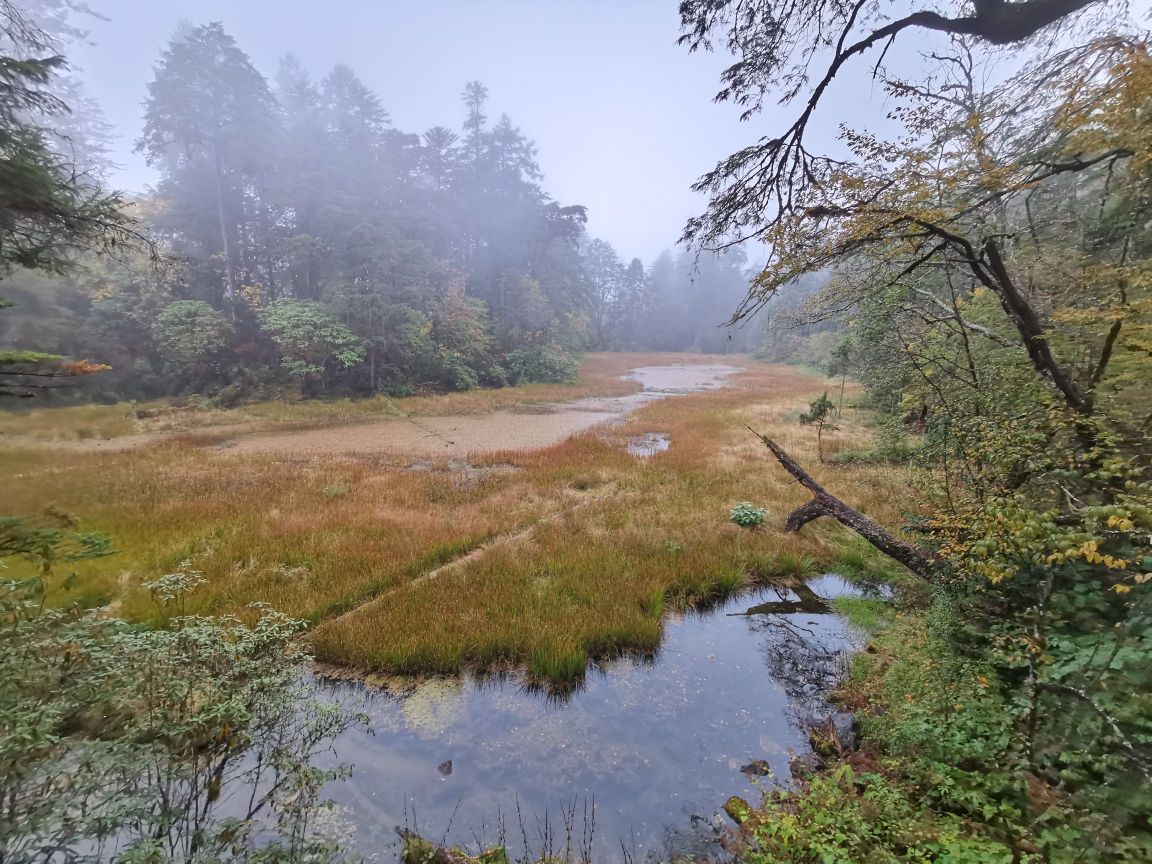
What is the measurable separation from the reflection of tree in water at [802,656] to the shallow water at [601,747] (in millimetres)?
20

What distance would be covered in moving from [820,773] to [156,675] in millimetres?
5132

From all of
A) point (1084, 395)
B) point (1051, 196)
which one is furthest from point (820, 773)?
point (1051, 196)

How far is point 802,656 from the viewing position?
5.17 m

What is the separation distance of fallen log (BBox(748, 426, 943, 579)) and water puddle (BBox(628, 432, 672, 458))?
246 inches

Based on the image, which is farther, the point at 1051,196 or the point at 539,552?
the point at 539,552

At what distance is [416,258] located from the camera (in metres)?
24.2

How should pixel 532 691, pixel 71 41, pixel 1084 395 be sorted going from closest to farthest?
pixel 1084 395
pixel 532 691
pixel 71 41

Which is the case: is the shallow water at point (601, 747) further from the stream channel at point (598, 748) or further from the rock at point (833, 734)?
the rock at point (833, 734)

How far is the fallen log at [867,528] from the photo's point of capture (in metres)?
5.38

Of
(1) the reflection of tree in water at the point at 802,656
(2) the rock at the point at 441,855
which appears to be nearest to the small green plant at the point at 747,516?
(1) the reflection of tree in water at the point at 802,656

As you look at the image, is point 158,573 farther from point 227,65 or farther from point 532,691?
point 227,65

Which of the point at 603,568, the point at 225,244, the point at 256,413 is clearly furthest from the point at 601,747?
the point at 225,244

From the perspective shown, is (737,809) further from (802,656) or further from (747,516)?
(747,516)

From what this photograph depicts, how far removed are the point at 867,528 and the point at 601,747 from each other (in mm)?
4663
